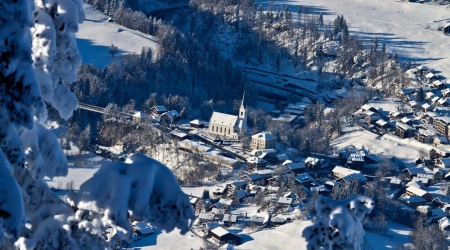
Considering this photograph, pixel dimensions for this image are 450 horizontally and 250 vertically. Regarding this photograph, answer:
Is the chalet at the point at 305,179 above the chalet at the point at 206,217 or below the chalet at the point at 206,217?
below

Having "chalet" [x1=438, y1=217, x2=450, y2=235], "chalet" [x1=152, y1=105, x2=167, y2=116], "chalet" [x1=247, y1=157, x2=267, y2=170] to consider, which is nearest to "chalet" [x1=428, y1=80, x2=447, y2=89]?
"chalet" [x1=247, y1=157, x2=267, y2=170]

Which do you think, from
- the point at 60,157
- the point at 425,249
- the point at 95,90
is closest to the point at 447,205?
the point at 425,249

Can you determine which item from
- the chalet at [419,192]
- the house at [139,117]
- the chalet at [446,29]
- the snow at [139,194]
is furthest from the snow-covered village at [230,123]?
the chalet at [446,29]

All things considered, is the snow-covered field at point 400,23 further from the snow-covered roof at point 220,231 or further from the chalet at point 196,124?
the snow-covered roof at point 220,231

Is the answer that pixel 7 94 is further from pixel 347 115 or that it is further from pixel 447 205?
pixel 347 115

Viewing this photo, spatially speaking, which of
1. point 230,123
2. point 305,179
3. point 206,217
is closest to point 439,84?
point 230,123

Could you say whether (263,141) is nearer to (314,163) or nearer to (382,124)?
(314,163)
